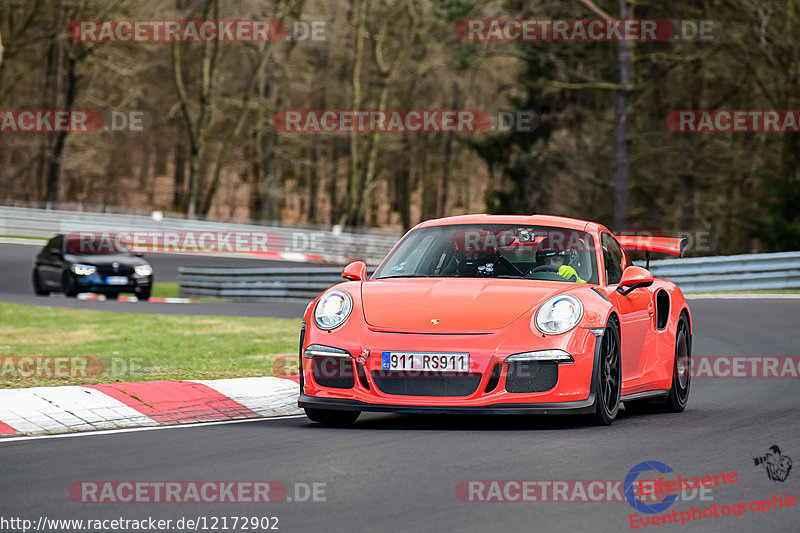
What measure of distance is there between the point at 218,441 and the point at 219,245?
3470 centimetres

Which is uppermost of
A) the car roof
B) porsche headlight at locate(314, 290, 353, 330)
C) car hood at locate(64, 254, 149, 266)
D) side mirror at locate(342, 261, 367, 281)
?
the car roof

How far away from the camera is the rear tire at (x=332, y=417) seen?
26.4 feet

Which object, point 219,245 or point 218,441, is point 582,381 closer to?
point 218,441

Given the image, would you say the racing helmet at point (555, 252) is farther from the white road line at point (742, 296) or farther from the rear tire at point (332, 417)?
the white road line at point (742, 296)

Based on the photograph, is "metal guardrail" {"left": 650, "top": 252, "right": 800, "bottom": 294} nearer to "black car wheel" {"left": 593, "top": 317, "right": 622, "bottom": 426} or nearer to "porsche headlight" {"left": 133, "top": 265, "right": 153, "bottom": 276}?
"porsche headlight" {"left": 133, "top": 265, "right": 153, "bottom": 276}

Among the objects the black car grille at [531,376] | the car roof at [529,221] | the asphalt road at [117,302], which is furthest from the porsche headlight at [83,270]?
the black car grille at [531,376]

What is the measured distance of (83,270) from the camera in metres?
24.9

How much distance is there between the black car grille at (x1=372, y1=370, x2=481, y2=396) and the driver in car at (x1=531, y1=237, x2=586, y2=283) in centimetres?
140

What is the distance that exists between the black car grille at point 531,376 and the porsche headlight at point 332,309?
45.0 inches

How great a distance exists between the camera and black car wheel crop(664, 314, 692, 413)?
30.2ft

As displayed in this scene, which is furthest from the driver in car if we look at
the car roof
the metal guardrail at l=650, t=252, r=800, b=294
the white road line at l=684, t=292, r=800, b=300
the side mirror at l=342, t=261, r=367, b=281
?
the metal guardrail at l=650, t=252, r=800, b=294

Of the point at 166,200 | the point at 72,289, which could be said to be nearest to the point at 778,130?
the point at 72,289

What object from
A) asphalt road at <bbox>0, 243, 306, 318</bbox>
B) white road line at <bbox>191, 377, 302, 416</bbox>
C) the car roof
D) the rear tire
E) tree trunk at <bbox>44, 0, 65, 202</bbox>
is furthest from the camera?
tree trunk at <bbox>44, 0, 65, 202</bbox>

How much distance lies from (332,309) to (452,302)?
79 cm
